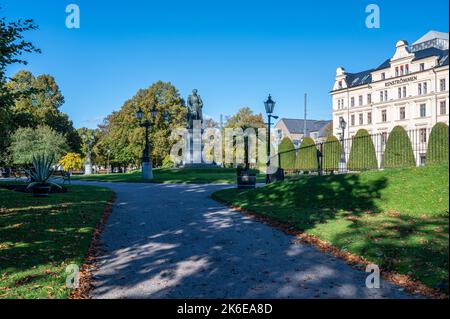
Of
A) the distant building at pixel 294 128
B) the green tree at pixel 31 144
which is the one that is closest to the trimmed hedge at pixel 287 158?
the green tree at pixel 31 144

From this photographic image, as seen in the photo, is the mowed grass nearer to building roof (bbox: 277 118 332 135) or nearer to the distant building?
the distant building

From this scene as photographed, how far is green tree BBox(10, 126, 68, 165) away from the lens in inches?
1635

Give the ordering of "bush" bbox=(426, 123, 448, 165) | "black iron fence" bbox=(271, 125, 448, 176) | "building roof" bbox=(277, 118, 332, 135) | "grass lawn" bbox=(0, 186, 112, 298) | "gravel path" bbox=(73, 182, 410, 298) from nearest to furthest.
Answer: "gravel path" bbox=(73, 182, 410, 298), "grass lawn" bbox=(0, 186, 112, 298), "bush" bbox=(426, 123, 448, 165), "black iron fence" bbox=(271, 125, 448, 176), "building roof" bbox=(277, 118, 332, 135)

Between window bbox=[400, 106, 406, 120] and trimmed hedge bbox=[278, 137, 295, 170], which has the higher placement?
window bbox=[400, 106, 406, 120]

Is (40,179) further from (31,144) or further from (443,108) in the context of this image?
(31,144)

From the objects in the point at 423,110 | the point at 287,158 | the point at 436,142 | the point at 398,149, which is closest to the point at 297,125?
the point at 287,158

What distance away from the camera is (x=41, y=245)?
6.77 m

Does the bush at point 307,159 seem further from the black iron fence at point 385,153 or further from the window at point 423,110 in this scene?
the window at point 423,110

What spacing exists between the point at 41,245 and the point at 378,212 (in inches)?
335

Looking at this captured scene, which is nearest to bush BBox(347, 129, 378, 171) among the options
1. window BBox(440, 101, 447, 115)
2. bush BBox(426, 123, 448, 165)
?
window BBox(440, 101, 447, 115)

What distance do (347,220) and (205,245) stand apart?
3.98 m

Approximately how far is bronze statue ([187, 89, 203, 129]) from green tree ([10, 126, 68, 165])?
1649cm

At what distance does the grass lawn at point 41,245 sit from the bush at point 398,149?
855 inches

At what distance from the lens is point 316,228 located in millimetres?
8250
